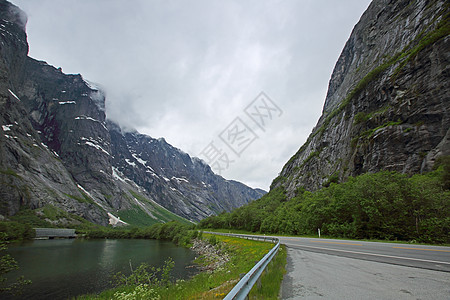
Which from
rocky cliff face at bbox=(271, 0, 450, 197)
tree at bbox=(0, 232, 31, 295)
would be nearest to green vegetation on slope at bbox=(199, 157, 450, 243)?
rocky cliff face at bbox=(271, 0, 450, 197)

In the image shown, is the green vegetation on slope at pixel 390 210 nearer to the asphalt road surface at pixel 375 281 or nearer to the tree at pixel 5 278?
the asphalt road surface at pixel 375 281

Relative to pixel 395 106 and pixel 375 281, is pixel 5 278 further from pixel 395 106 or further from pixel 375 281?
pixel 395 106

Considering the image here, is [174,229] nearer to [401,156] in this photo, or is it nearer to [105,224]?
[401,156]

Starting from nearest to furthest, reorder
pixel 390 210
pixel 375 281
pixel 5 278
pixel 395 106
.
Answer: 1. pixel 375 281
2. pixel 5 278
3. pixel 390 210
4. pixel 395 106

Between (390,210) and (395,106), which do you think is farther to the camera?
(395,106)

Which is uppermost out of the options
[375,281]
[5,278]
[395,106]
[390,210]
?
[395,106]

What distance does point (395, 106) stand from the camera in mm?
44938

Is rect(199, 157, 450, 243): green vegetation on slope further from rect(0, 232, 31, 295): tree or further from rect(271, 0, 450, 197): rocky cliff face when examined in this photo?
rect(0, 232, 31, 295): tree

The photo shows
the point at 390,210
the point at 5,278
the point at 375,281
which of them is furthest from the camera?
the point at 390,210

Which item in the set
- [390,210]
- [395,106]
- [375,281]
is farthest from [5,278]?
[395,106]

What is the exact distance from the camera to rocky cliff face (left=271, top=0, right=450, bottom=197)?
1427 inches

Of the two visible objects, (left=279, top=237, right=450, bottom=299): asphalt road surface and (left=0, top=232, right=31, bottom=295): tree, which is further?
(left=0, top=232, right=31, bottom=295): tree

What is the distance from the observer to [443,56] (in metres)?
37.3

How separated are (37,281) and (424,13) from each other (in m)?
88.9
